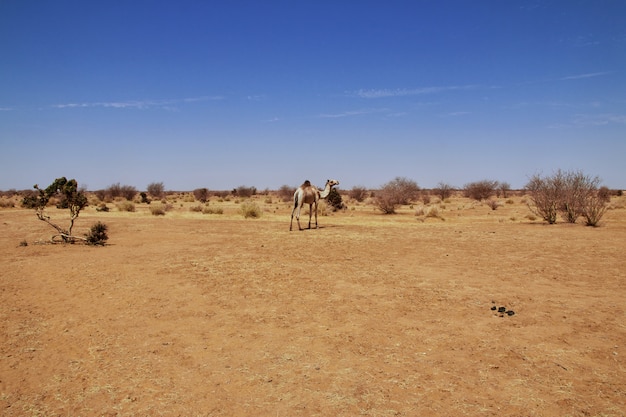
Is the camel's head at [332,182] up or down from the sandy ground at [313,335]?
up

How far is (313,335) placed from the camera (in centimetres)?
596

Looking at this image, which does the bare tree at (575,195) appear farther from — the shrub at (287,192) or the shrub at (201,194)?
the shrub at (201,194)

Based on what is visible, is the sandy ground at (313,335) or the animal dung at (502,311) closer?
the sandy ground at (313,335)

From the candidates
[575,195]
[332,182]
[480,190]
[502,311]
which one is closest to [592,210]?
[575,195]

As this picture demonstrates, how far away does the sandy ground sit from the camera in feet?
13.8

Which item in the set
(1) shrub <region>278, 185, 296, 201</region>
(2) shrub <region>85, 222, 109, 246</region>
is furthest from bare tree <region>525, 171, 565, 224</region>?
(1) shrub <region>278, 185, 296, 201</region>

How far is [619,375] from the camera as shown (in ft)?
15.0

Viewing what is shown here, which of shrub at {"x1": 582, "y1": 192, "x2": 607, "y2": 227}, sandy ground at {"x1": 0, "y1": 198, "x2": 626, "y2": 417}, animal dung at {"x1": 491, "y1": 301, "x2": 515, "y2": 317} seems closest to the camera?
sandy ground at {"x1": 0, "y1": 198, "x2": 626, "y2": 417}

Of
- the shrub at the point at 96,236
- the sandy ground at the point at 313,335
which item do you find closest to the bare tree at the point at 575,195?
the sandy ground at the point at 313,335

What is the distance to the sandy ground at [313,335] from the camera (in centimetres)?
421

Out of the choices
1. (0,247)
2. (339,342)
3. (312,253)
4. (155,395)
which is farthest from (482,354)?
(0,247)

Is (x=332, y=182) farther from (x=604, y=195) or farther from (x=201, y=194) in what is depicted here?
(x=201, y=194)

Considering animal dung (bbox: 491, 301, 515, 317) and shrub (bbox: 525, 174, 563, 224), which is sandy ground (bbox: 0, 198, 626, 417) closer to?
animal dung (bbox: 491, 301, 515, 317)

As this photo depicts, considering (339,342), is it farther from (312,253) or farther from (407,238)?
(407,238)
